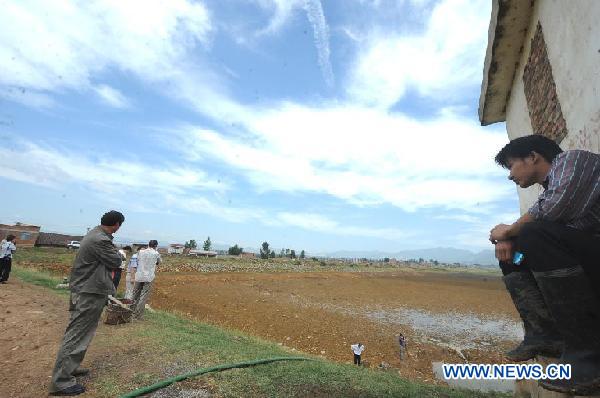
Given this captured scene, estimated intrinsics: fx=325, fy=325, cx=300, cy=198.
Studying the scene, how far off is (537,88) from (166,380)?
19.6ft

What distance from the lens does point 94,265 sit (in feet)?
14.2

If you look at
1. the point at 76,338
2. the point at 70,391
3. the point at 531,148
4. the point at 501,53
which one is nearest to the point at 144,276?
the point at 76,338

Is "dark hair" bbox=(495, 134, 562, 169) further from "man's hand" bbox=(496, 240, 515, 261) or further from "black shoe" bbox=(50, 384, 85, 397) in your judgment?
"black shoe" bbox=(50, 384, 85, 397)

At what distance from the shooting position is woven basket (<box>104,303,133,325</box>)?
7.20 m

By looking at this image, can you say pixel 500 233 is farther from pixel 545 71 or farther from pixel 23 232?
pixel 23 232

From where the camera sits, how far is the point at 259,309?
56.7ft

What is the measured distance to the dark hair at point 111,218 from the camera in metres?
4.65

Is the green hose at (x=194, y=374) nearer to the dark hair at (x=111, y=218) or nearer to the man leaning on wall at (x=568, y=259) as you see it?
the dark hair at (x=111, y=218)

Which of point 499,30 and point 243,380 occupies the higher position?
point 499,30

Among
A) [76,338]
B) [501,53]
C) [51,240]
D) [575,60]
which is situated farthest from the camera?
[51,240]

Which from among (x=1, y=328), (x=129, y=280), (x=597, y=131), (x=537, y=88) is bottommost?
(x=1, y=328)

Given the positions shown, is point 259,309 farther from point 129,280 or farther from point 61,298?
point 61,298

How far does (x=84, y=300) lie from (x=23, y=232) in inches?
2189

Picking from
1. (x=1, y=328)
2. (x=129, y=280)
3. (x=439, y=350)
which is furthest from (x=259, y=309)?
(x=1, y=328)
